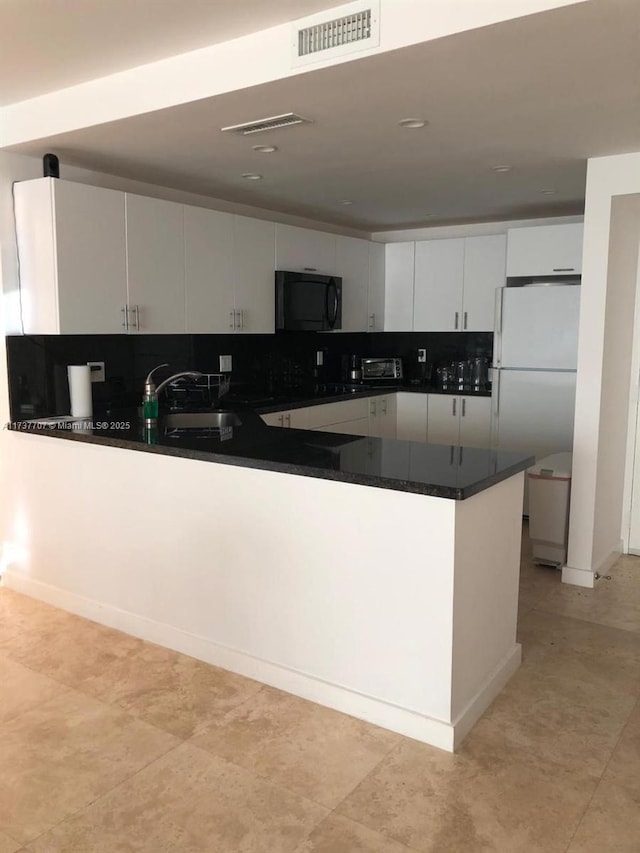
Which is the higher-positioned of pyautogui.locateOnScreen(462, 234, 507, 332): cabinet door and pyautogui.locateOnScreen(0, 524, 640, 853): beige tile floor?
pyautogui.locateOnScreen(462, 234, 507, 332): cabinet door

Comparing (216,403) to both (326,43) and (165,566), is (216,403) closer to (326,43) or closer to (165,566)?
(165,566)

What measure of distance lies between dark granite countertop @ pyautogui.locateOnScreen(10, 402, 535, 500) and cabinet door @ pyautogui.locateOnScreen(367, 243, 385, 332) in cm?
277

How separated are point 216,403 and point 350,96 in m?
2.32

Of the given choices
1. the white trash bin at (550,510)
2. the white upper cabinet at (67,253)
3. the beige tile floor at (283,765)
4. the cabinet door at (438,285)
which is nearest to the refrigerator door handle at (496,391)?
the cabinet door at (438,285)

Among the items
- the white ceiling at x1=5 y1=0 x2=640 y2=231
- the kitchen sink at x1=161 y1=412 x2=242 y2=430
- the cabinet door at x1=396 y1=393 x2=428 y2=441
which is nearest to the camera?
the white ceiling at x1=5 y1=0 x2=640 y2=231

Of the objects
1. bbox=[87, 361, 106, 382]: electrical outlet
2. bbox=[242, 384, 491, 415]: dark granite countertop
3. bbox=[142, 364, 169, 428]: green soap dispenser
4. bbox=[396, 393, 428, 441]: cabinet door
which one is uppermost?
bbox=[87, 361, 106, 382]: electrical outlet

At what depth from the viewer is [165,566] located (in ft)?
10.3

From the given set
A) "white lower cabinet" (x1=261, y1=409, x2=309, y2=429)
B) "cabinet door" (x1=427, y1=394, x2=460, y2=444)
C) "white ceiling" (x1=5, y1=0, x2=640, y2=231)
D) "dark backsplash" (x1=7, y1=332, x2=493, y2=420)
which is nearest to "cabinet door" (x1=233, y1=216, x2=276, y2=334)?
"white ceiling" (x1=5, y1=0, x2=640, y2=231)

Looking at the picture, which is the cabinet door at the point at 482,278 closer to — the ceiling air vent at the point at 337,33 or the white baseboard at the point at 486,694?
the white baseboard at the point at 486,694

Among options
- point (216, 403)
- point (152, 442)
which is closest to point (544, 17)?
point (152, 442)

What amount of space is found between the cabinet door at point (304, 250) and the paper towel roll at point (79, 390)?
1.72m

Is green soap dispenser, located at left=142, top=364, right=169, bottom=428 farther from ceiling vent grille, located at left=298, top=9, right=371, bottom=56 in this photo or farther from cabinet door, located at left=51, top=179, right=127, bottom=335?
ceiling vent grille, located at left=298, top=9, right=371, bottom=56

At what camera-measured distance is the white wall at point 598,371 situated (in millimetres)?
3604

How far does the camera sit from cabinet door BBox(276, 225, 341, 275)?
493 cm
